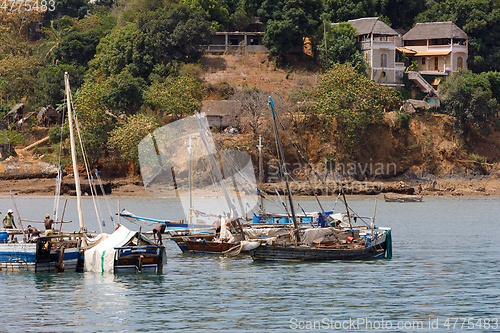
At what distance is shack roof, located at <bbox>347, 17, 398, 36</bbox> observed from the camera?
10712 cm

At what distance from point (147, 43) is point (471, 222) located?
63.2 m

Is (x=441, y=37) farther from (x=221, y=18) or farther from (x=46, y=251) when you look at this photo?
(x=46, y=251)

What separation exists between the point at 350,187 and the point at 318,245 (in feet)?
191

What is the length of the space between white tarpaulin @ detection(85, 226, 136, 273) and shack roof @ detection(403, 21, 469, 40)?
3637 inches

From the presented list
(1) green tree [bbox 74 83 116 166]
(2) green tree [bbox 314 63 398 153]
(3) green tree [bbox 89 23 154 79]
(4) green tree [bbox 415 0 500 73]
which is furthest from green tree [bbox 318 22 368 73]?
(1) green tree [bbox 74 83 116 166]

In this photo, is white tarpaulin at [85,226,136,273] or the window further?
the window

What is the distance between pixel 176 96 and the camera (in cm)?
9612

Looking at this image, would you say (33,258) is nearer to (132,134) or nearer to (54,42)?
(132,134)

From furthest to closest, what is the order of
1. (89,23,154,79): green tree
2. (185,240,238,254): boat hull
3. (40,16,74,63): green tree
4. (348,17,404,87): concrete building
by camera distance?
(40,16,74,63): green tree
(348,17,404,87): concrete building
(89,23,154,79): green tree
(185,240,238,254): boat hull

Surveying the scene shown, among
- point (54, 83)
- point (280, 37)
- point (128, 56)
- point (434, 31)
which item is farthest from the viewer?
A: point (434, 31)

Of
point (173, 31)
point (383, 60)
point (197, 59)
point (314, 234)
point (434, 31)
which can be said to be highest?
point (434, 31)

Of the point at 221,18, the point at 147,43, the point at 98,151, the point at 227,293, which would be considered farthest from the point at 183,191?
the point at 227,293

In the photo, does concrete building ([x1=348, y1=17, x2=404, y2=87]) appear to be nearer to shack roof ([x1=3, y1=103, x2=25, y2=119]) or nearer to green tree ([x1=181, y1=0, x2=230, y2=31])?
green tree ([x1=181, y1=0, x2=230, y2=31])

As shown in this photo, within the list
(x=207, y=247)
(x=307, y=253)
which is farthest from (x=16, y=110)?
(x=307, y=253)
